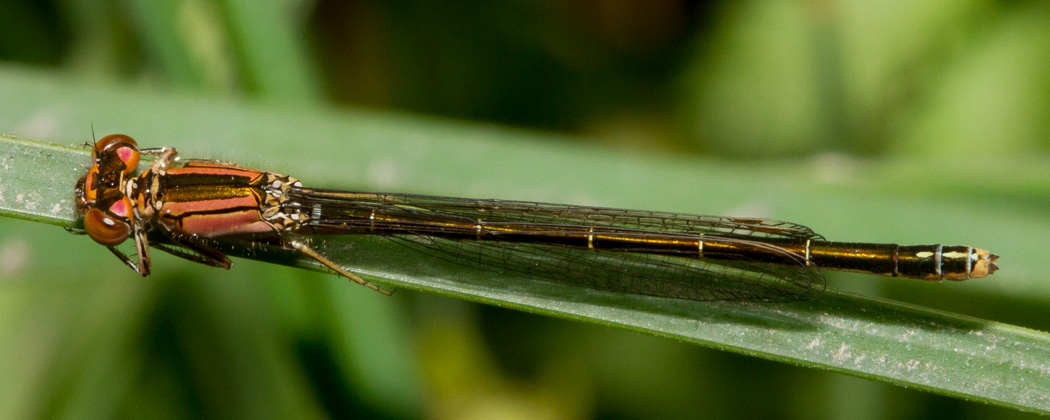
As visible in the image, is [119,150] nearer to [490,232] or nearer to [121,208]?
[121,208]

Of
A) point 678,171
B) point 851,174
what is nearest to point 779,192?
point 678,171

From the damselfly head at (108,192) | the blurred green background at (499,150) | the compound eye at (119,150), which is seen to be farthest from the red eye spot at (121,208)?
the blurred green background at (499,150)

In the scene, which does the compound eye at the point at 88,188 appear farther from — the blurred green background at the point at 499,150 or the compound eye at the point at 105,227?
the blurred green background at the point at 499,150

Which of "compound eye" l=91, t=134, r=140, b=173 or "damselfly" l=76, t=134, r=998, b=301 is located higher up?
"compound eye" l=91, t=134, r=140, b=173

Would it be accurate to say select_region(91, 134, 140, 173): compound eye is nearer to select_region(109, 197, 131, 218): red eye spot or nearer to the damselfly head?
the damselfly head

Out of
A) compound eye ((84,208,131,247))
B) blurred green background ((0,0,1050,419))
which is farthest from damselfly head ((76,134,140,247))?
blurred green background ((0,0,1050,419))

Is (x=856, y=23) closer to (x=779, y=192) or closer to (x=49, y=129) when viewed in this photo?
(x=779, y=192)

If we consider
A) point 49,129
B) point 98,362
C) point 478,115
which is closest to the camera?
point 49,129
